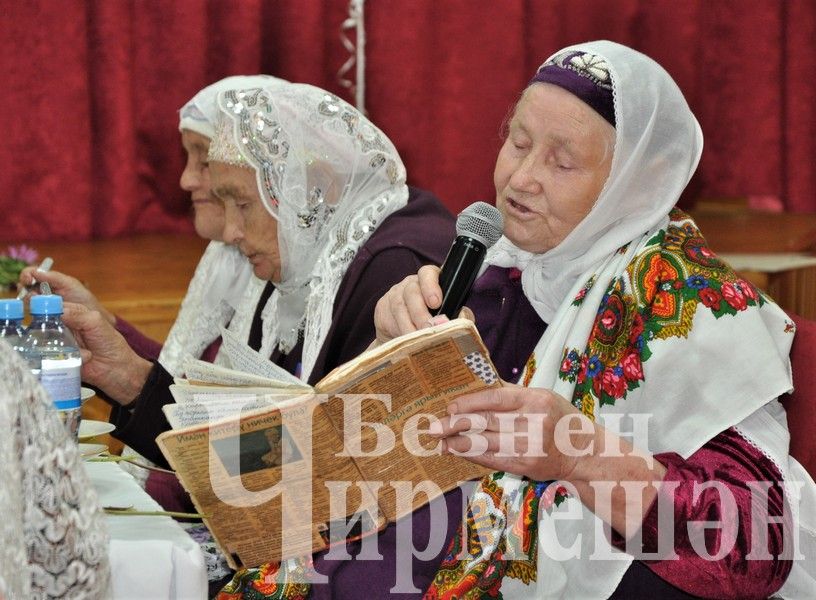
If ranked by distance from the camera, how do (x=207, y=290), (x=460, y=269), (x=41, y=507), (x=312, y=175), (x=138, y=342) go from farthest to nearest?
(x=207, y=290) < (x=138, y=342) < (x=312, y=175) < (x=460, y=269) < (x=41, y=507)

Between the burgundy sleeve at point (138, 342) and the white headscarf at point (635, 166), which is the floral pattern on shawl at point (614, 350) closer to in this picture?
the white headscarf at point (635, 166)

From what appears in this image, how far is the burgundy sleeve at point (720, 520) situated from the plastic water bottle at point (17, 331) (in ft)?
2.70

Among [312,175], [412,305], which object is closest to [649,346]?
[412,305]

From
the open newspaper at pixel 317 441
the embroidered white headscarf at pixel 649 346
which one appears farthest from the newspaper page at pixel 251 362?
the embroidered white headscarf at pixel 649 346

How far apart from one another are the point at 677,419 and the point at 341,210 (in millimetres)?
949

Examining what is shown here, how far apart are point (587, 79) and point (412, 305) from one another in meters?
0.44

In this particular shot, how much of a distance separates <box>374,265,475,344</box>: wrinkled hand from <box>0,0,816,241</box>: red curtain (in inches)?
97.4

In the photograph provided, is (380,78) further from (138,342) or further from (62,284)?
(62,284)

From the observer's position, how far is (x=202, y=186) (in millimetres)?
2586

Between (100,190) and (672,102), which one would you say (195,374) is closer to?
(672,102)

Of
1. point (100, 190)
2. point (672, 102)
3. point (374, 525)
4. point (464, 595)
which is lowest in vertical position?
point (100, 190)

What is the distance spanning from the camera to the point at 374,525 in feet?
4.27

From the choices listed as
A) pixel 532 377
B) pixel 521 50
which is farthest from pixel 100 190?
pixel 532 377

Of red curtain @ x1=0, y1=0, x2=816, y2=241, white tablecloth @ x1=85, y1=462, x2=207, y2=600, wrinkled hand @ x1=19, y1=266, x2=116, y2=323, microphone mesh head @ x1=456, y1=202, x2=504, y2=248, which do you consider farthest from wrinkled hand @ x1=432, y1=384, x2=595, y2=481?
red curtain @ x1=0, y1=0, x2=816, y2=241
